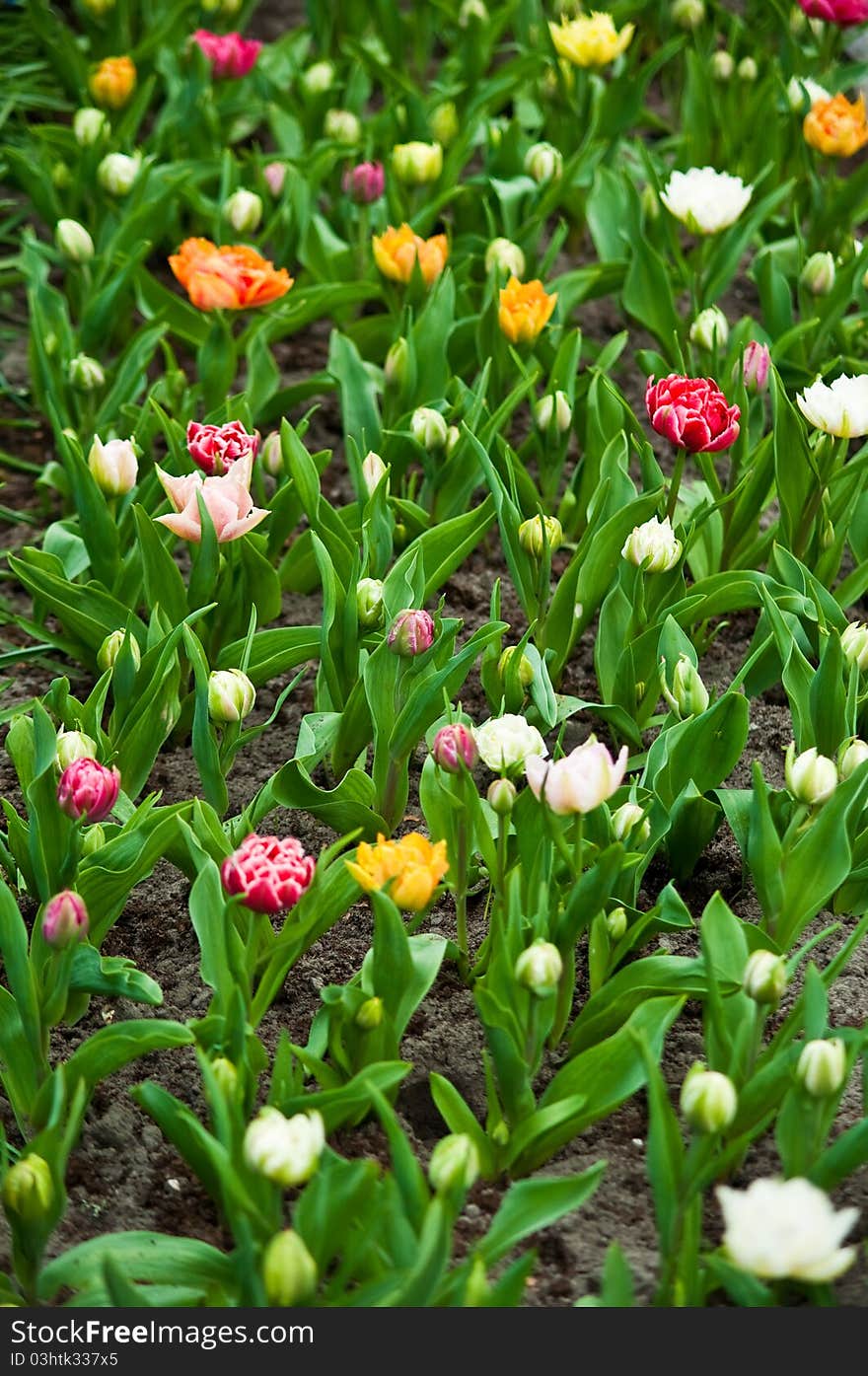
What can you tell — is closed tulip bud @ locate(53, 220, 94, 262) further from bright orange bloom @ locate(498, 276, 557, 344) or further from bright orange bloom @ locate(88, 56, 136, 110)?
bright orange bloom @ locate(498, 276, 557, 344)

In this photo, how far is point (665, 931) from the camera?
1.81m

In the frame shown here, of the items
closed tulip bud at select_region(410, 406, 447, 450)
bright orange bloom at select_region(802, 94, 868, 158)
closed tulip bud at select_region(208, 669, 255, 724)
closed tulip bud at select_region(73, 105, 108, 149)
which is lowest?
closed tulip bud at select_region(208, 669, 255, 724)

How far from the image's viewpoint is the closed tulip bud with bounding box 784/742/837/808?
1694 mm

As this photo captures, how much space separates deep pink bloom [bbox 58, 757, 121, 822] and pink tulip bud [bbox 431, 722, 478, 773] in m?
0.34

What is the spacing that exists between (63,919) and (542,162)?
1.84 meters

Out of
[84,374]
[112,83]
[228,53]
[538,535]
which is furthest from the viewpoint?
[228,53]

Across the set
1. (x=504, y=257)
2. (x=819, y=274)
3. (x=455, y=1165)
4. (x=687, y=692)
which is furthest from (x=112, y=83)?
(x=455, y=1165)

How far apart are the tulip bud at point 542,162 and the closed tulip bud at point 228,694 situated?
4.66 feet

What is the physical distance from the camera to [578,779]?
1.55m

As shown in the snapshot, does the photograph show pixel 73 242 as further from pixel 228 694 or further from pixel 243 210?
pixel 228 694

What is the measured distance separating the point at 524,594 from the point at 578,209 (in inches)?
52.1

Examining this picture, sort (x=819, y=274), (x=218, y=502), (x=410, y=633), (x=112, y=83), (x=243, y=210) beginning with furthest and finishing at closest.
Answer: (x=112, y=83) → (x=243, y=210) → (x=819, y=274) → (x=218, y=502) → (x=410, y=633)

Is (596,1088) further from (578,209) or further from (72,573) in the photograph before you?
(578,209)

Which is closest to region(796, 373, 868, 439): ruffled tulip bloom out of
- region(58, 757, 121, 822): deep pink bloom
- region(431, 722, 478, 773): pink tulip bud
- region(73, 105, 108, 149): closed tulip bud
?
region(431, 722, 478, 773): pink tulip bud
